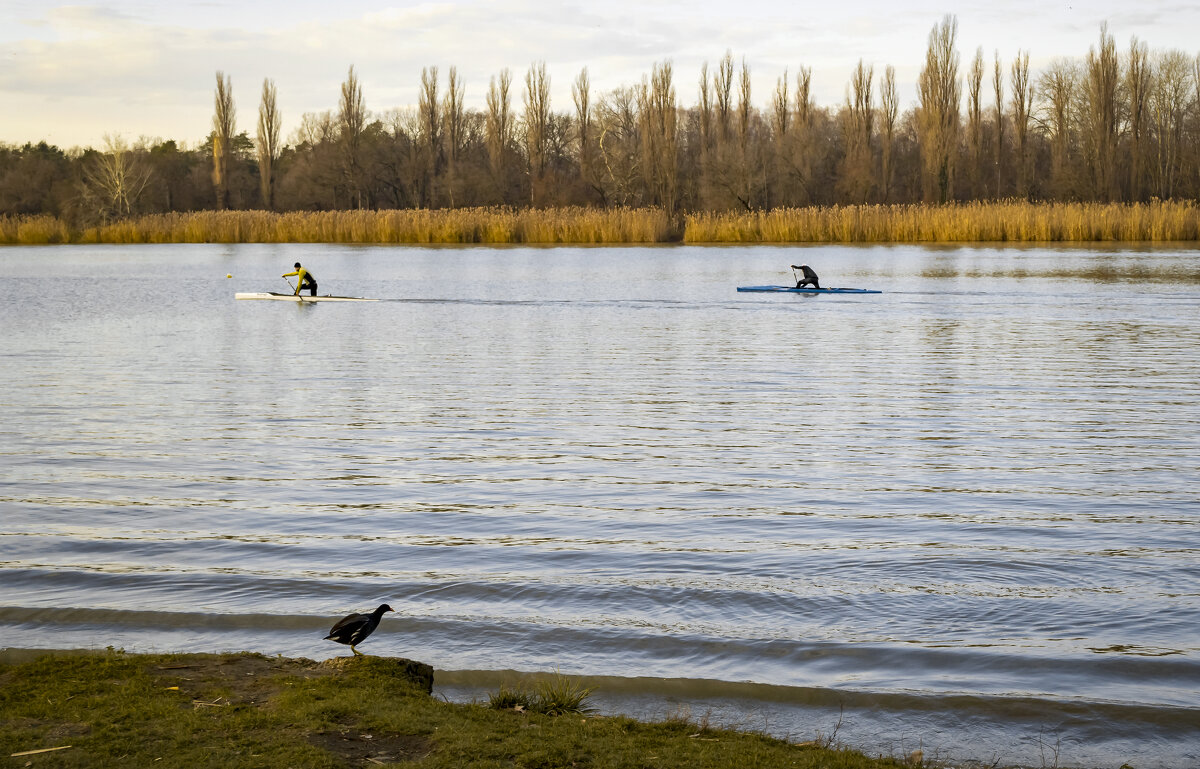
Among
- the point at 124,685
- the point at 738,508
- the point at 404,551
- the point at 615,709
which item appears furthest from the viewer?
the point at 738,508

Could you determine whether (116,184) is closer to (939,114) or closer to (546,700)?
(939,114)

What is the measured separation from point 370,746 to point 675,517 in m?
4.43

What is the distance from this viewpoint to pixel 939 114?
60406 mm

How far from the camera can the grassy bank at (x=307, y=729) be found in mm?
3961

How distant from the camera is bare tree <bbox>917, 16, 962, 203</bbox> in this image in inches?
2309

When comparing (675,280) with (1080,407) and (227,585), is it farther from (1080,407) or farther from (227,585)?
(227,585)

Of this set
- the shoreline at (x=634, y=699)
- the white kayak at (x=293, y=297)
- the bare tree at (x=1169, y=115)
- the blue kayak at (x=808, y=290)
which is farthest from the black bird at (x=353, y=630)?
the bare tree at (x=1169, y=115)

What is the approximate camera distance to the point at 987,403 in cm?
1327

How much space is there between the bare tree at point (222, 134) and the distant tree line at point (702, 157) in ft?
0.36

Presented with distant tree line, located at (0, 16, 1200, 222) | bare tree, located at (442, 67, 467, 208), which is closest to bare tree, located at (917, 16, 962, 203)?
distant tree line, located at (0, 16, 1200, 222)

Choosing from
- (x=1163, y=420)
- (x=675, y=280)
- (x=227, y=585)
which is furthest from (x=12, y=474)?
(x=675, y=280)

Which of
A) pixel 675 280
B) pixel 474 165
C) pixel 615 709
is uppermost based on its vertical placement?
pixel 474 165

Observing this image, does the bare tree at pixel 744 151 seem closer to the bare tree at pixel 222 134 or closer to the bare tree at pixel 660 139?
the bare tree at pixel 660 139

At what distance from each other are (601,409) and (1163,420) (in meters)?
5.93
